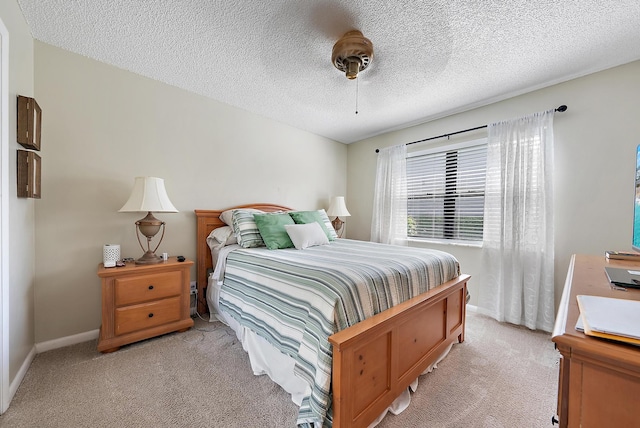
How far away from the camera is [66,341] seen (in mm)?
2043

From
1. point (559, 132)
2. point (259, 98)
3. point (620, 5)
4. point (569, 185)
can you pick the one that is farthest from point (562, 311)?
point (259, 98)

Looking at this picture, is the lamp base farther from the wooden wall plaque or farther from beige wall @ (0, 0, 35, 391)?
the wooden wall plaque

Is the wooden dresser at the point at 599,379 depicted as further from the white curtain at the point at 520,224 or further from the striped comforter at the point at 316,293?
the white curtain at the point at 520,224

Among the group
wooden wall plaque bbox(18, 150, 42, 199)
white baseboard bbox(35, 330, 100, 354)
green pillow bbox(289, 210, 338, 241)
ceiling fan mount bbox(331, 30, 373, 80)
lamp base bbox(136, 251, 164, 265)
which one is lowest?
white baseboard bbox(35, 330, 100, 354)

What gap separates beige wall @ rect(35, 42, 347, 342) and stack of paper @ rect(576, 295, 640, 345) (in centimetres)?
A: 296

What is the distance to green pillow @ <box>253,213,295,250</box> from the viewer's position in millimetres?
2418

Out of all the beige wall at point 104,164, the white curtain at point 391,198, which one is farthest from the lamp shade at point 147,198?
the white curtain at point 391,198

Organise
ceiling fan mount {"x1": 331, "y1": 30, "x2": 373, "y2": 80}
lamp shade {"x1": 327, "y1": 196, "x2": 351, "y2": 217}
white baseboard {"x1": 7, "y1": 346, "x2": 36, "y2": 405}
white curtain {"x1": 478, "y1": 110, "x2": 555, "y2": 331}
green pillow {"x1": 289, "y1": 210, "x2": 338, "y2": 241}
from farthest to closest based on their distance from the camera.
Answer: lamp shade {"x1": 327, "y1": 196, "x2": 351, "y2": 217} < green pillow {"x1": 289, "y1": 210, "x2": 338, "y2": 241} < white curtain {"x1": 478, "y1": 110, "x2": 555, "y2": 331} < ceiling fan mount {"x1": 331, "y1": 30, "x2": 373, "y2": 80} < white baseboard {"x1": 7, "y1": 346, "x2": 36, "y2": 405}

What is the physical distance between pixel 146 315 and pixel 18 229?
1.01m

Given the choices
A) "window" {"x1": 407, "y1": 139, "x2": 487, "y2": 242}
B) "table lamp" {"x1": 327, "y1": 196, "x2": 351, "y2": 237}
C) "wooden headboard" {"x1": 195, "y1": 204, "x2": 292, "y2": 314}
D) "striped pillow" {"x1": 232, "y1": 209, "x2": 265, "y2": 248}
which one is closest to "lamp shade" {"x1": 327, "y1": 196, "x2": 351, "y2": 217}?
"table lamp" {"x1": 327, "y1": 196, "x2": 351, "y2": 237}

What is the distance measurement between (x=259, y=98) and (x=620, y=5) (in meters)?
2.88

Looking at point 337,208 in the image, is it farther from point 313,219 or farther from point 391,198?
point 313,219

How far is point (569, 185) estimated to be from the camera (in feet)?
7.75

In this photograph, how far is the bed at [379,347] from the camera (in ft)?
3.74
